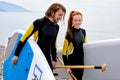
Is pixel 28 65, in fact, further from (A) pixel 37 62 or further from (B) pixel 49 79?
(B) pixel 49 79

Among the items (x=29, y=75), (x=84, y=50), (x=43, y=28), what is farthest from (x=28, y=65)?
(x=84, y=50)

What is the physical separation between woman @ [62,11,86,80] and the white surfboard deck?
31cm

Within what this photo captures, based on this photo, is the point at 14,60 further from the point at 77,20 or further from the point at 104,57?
the point at 104,57

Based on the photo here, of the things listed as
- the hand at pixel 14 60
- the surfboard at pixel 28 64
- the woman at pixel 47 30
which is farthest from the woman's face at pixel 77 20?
the hand at pixel 14 60

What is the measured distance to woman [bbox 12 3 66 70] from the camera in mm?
4246

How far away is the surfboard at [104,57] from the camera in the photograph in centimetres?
510

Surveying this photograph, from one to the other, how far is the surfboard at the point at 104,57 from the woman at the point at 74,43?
308mm

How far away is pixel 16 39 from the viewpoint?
4.84 m

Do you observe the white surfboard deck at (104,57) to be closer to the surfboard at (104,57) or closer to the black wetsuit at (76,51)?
the surfboard at (104,57)

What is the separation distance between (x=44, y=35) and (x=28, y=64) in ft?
1.13

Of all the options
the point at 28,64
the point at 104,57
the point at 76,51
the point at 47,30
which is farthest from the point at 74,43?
the point at 104,57

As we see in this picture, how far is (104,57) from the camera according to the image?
205 inches

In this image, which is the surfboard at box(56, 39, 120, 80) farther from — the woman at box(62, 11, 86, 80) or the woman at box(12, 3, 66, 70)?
the woman at box(12, 3, 66, 70)

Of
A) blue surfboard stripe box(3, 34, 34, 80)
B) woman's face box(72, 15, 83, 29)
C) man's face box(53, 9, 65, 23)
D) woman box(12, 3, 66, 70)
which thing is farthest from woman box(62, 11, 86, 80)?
blue surfboard stripe box(3, 34, 34, 80)
